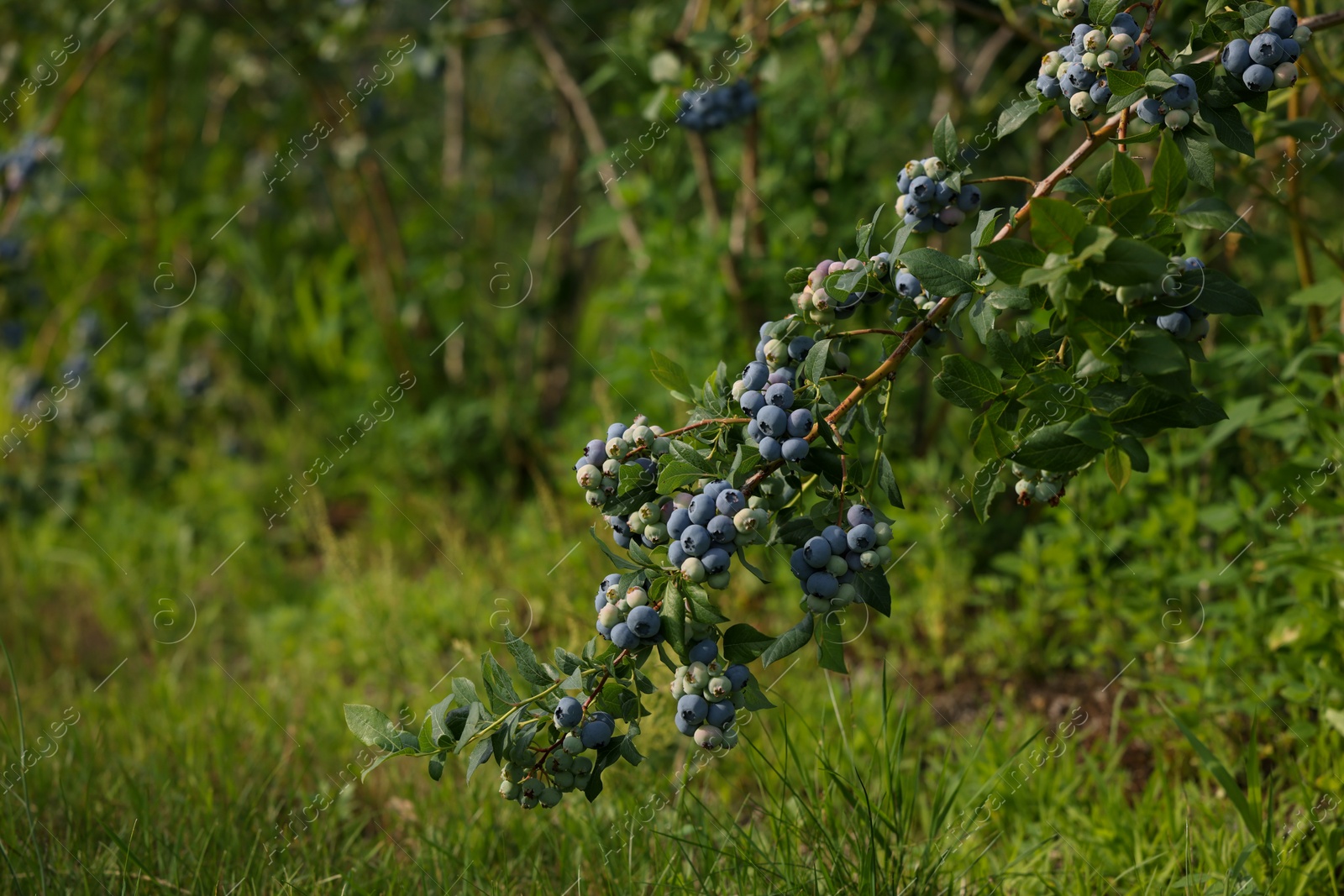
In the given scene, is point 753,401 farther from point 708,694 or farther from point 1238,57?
point 1238,57

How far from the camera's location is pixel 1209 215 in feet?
4.06

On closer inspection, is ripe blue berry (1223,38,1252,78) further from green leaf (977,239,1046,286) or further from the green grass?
the green grass

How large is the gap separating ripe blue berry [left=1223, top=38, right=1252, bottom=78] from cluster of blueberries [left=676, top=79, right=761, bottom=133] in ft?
4.13

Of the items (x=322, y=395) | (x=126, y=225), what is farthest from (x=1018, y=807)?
(x=126, y=225)

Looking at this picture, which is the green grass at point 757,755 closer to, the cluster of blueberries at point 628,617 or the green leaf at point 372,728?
the green leaf at point 372,728

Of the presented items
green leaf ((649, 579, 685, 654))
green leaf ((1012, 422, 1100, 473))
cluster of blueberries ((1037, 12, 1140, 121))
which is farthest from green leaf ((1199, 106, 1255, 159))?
green leaf ((649, 579, 685, 654))

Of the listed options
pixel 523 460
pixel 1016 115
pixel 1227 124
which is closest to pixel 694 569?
pixel 1016 115

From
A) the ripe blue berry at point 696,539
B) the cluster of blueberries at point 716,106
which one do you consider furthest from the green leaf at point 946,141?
the cluster of blueberries at point 716,106

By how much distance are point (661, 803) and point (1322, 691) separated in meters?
1.18

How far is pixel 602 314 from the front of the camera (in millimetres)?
4254

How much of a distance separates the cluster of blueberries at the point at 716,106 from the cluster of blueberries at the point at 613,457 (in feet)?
3.99

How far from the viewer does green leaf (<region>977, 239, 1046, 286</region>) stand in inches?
47.2

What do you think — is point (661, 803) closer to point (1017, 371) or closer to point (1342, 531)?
point (1017, 371)

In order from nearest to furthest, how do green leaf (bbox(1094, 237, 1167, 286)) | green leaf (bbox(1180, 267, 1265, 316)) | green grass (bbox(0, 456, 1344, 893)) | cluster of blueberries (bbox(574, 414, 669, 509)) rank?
green leaf (bbox(1094, 237, 1167, 286)), green leaf (bbox(1180, 267, 1265, 316)), cluster of blueberries (bbox(574, 414, 669, 509)), green grass (bbox(0, 456, 1344, 893))
